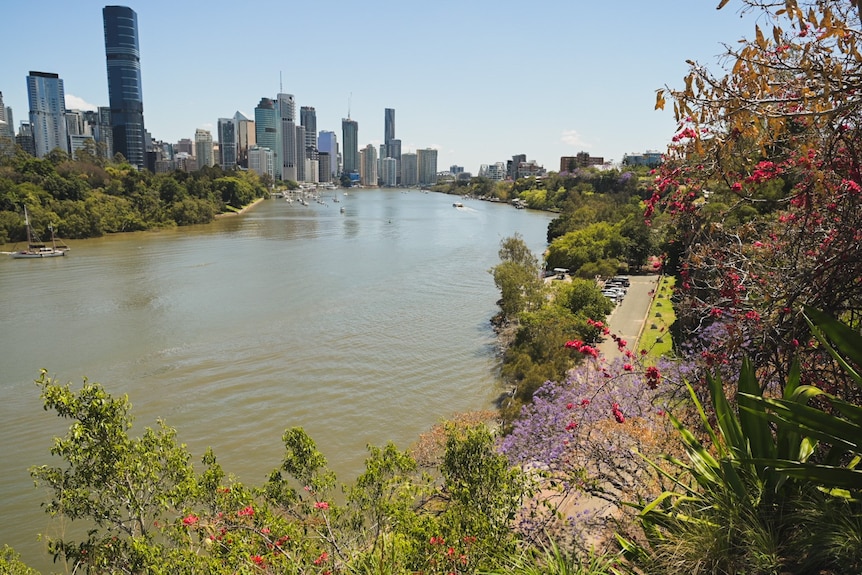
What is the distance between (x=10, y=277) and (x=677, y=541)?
30318 mm

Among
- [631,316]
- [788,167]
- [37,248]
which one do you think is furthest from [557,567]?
[37,248]

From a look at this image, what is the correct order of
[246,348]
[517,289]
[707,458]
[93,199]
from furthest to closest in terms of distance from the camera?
[93,199] < [517,289] < [246,348] < [707,458]

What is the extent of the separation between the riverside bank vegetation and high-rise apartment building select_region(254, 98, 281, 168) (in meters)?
166

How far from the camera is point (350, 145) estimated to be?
642 ft

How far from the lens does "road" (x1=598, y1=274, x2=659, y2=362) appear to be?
15.6 meters

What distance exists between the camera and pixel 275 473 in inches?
163

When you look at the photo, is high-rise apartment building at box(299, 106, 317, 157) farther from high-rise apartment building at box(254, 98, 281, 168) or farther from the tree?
the tree

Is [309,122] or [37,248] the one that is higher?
[309,122]

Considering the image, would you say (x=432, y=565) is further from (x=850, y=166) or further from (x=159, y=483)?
(x=850, y=166)

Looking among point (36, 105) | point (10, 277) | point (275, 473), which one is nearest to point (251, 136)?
point (36, 105)

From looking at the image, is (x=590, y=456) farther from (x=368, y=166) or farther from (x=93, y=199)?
(x=368, y=166)

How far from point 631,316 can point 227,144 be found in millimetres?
157602

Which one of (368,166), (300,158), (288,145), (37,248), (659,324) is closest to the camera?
(659,324)

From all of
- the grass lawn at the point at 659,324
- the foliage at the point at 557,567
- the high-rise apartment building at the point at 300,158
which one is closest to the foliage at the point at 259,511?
the foliage at the point at 557,567
